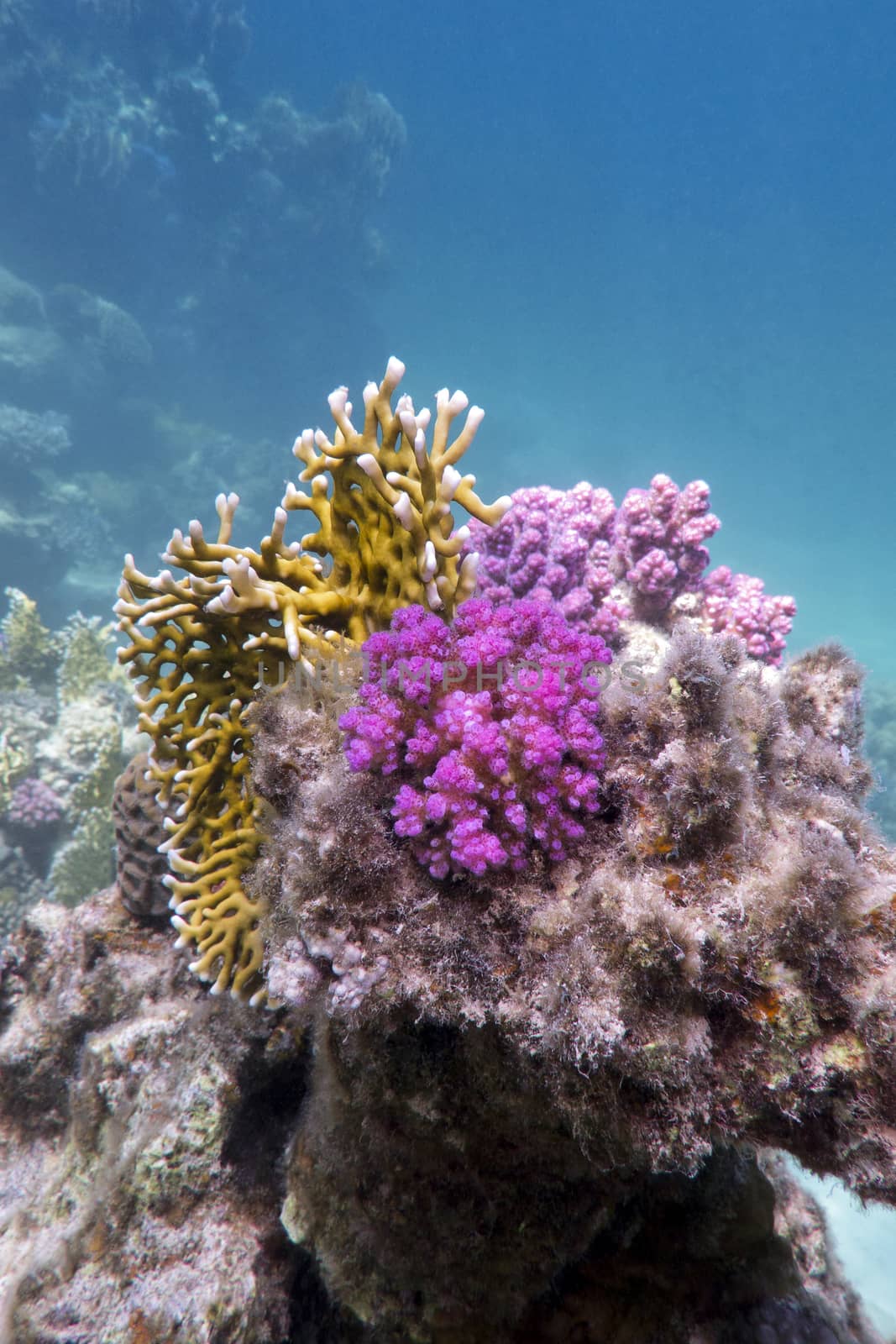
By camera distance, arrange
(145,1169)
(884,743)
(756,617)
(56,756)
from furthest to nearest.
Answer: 1. (884,743)
2. (56,756)
3. (756,617)
4. (145,1169)

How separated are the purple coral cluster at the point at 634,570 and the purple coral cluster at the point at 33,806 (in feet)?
33.8

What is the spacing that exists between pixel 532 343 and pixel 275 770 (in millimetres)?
120940

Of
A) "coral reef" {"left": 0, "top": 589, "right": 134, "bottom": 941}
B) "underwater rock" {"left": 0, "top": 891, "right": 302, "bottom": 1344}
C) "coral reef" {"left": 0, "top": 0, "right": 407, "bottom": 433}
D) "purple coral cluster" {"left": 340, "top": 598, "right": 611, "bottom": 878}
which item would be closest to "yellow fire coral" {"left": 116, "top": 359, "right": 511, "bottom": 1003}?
"purple coral cluster" {"left": 340, "top": 598, "right": 611, "bottom": 878}

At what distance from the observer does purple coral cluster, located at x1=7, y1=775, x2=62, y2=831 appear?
11172mm

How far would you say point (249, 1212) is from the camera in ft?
10.6

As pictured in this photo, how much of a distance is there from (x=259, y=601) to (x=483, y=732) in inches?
52.2

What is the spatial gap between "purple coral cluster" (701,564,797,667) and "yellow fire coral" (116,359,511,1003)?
10.5 ft

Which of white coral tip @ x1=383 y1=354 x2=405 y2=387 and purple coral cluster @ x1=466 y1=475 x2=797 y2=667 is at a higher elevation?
purple coral cluster @ x1=466 y1=475 x2=797 y2=667

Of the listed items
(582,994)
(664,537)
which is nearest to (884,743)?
(664,537)

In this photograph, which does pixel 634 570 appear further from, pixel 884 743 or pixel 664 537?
pixel 884 743

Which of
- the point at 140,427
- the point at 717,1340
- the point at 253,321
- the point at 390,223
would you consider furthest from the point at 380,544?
the point at 390,223

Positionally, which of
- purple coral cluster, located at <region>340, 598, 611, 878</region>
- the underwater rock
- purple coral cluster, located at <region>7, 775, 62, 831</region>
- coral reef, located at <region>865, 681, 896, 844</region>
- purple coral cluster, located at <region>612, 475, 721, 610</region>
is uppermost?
coral reef, located at <region>865, 681, 896, 844</region>

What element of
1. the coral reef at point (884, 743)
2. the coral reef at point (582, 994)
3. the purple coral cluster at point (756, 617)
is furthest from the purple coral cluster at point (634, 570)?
the coral reef at point (884, 743)

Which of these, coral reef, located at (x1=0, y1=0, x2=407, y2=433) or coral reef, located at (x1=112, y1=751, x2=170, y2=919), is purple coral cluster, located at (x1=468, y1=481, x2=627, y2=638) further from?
coral reef, located at (x1=0, y1=0, x2=407, y2=433)
